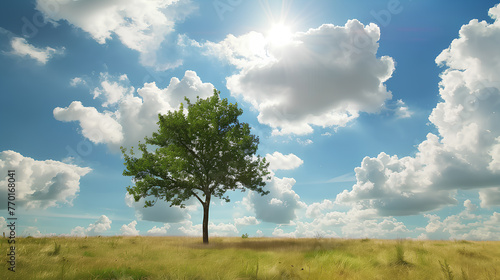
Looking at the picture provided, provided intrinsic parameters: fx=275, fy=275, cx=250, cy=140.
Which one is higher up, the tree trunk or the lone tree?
the lone tree

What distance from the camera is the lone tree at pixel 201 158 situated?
21.8 meters

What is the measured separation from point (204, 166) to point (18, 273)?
15254mm

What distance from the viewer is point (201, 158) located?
74.1ft

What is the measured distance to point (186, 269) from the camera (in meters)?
8.16

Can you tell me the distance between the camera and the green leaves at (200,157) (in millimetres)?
21797

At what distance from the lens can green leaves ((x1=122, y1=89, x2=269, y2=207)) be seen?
2180 centimetres


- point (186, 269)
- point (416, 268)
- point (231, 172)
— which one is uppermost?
point (231, 172)

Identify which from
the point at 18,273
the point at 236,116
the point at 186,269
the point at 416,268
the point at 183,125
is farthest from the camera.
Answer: the point at 236,116

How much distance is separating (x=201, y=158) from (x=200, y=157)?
0.76 feet

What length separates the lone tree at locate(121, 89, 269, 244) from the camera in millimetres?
21797

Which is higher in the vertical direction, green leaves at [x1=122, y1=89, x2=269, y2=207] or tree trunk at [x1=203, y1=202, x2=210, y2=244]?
green leaves at [x1=122, y1=89, x2=269, y2=207]

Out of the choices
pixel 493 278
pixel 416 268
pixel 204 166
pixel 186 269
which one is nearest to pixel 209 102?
pixel 204 166

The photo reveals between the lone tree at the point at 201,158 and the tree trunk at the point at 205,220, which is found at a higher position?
the lone tree at the point at 201,158

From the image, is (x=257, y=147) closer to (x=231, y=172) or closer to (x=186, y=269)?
(x=231, y=172)
